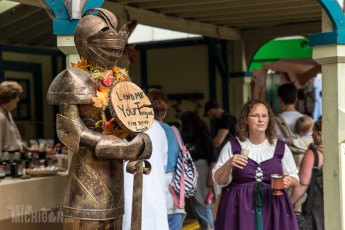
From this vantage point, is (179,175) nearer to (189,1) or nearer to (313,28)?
(189,1)

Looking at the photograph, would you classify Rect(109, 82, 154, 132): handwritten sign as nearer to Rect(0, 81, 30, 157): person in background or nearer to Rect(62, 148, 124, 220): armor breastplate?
Rect(62, 148, 124, 220): armor breastplate

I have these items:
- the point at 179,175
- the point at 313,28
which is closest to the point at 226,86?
the point at 313,28

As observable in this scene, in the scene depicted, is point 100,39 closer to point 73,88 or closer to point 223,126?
point 73,88

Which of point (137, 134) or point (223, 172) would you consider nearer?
point (137, 134)

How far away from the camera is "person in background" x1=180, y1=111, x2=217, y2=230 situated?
6.30 metres

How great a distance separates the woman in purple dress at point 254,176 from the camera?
13.4 ft

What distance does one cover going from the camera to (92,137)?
3.01 m

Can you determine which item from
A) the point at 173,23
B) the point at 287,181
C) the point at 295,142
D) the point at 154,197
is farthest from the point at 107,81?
the point at 173,23

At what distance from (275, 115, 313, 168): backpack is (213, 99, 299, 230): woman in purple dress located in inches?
47.5

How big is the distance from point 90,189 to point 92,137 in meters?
0.31

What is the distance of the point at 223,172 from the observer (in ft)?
13.6

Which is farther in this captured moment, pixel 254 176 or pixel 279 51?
pixel 279 51

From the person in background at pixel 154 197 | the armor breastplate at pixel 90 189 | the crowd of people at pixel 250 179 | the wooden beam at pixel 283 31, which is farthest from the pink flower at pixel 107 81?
the wooden beam at pixel 283 31

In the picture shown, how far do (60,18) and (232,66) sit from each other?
7.12 meters
